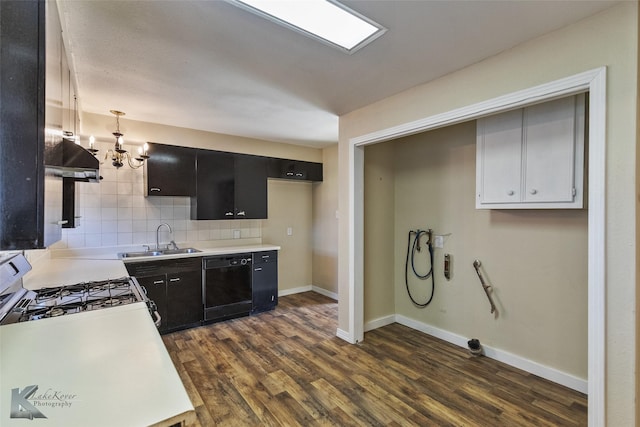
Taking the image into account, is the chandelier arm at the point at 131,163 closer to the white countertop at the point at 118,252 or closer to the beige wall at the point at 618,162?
the white countertop at the point at 118,252

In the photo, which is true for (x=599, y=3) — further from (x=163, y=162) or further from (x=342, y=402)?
(x=163, y=162)

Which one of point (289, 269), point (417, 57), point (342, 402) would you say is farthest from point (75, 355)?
point (289, 269)

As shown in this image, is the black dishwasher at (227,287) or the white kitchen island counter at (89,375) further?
the black dishwasher at (227,287)

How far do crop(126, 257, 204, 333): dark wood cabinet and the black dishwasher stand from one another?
10 cm

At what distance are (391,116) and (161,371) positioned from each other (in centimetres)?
264

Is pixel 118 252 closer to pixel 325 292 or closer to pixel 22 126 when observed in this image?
pixel 325 292

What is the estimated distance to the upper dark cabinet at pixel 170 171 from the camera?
3555 millimetres

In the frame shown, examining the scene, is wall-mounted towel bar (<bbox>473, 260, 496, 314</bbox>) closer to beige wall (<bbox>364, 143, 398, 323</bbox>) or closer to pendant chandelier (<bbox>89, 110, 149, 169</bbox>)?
beige wall (<bbox>364, 143, 398, 323</bbox>)

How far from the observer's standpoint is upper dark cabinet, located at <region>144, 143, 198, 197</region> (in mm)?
3555

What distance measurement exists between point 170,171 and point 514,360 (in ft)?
13.6

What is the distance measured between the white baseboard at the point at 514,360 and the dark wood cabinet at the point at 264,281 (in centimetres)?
146

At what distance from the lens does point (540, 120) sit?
2.34 meters

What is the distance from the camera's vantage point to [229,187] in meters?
4.11

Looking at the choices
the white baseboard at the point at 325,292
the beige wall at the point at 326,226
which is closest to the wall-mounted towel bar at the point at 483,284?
the beige wall at the point at 326,226
